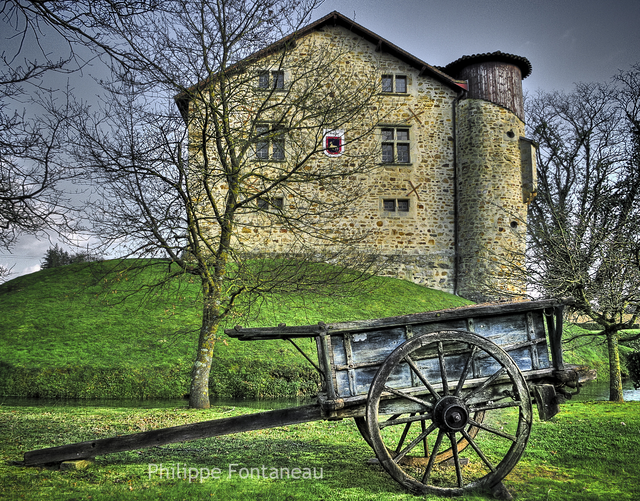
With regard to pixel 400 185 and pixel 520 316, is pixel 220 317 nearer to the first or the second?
pixel 520 316

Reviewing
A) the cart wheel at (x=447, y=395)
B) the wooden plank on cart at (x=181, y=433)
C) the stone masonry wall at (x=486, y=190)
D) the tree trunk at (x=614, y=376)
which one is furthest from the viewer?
the stone masonry wall at (x=486, y=190)

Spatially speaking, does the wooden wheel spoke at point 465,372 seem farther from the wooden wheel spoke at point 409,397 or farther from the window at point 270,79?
the window at point 270,79

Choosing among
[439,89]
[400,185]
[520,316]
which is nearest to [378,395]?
[520,316]

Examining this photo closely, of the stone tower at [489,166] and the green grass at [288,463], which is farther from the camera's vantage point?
the stone tower at [489,166]

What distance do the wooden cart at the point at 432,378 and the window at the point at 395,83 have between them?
1967 centimetres

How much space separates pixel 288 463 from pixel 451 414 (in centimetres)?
202

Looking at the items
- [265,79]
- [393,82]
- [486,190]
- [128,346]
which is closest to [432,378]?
[265,79]

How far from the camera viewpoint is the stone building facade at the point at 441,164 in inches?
821

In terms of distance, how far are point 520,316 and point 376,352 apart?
4.40ft

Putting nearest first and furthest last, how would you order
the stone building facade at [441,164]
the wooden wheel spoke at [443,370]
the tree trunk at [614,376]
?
the wooden wheel spoke at [443,370]
the tree trunk at [614,376]
the stone building facade at [441,164]

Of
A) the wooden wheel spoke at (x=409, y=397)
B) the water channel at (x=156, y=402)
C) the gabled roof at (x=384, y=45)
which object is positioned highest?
the gabled roof at (x=384, y=45)

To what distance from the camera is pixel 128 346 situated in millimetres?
13578

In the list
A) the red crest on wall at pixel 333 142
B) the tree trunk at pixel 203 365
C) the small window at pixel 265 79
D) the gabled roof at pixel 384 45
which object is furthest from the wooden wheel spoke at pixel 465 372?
the gabled roof at pixel 384 45

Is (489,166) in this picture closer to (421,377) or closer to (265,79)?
(265,79)
